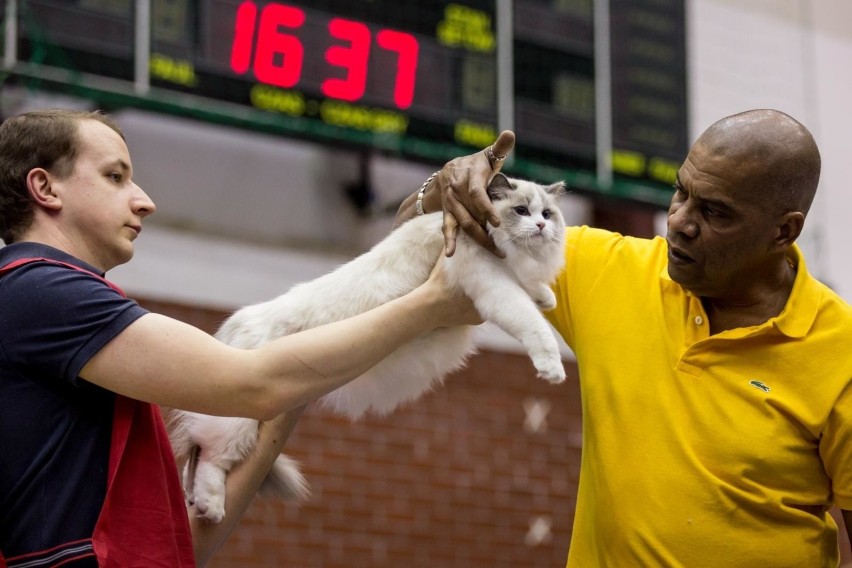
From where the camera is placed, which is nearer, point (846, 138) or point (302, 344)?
point (302, 344)

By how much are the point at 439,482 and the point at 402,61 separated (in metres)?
1.67

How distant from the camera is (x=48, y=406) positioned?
123 cm

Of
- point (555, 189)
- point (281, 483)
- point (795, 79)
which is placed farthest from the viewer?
point (795, 79)

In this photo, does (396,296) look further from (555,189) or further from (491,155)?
(555,189)

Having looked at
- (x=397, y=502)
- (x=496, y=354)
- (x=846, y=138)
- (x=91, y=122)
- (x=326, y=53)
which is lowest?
(x=397, y=502)

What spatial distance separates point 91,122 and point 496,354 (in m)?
3.34

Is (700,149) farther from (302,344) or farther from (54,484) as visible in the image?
(54,484)

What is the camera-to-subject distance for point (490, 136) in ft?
13.1

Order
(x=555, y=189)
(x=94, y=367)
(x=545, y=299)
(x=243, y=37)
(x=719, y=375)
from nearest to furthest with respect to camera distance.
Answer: (x=94, y=367) < (x=719, y=375) < (x=545, y=299) < (x=555, y=189) < (x=243, y=37)

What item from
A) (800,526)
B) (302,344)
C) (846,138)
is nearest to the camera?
(302,344)

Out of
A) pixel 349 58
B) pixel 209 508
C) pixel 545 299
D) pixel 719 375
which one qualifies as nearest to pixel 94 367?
pixel 209 508

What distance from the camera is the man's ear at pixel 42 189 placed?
1.32 meters

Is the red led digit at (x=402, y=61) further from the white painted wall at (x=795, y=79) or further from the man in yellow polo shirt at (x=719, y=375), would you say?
the man in yellow polo shirt at (x=719, y=375)

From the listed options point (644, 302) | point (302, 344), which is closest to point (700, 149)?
point (644, 302)
